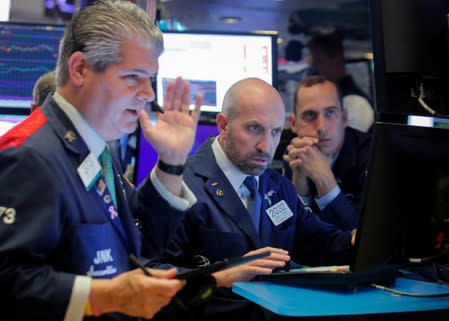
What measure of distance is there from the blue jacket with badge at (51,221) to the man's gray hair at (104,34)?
144 millimetres

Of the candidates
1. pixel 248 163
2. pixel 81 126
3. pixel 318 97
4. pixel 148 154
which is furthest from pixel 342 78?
pixel 81 126

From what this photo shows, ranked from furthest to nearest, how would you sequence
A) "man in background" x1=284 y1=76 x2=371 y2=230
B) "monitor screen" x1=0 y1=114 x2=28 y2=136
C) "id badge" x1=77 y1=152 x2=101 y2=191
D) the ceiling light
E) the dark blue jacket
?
1. the ceiling light
2. "monitor screen" x1=0 y1=114 x2=28 y2=136
3. the dark blue jacket
4. "man in background" x1=284 y1=76 x2=371 y2=230
5. "id badge" x1=77 y1=152 x2=101 y2=191

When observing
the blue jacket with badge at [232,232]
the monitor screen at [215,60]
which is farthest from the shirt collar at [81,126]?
the monitor screen at [215,60]

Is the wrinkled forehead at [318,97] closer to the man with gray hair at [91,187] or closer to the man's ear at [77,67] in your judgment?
→ the man with gray hair at [91,187]

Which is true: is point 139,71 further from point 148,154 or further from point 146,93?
point 148,154

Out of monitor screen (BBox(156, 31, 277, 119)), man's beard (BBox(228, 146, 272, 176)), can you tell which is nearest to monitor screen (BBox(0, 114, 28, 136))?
monitor screen (BBox(156, 31, 277, 119))

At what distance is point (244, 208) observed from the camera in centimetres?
232

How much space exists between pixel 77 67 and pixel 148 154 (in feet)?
5.74

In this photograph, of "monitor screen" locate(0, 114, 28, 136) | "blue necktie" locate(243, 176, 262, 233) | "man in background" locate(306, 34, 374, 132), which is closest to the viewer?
"blue necktie" locate(243, 176, 262, 233)

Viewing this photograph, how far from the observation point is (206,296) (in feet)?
4.91

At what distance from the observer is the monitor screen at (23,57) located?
3445mm

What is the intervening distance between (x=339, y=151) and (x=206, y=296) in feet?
5.99

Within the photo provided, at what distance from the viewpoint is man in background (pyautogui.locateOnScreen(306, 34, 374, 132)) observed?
450cm

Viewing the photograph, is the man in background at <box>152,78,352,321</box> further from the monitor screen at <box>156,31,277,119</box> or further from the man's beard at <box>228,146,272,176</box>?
the monitor screen at <box>156,31,277,119</box>
